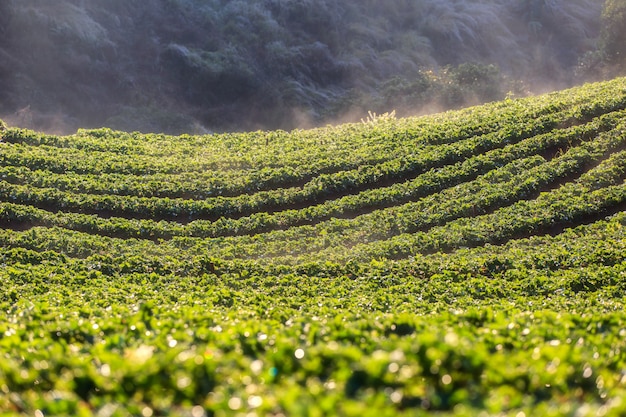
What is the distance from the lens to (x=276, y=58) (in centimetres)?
6144

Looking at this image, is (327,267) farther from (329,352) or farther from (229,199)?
(329,352)

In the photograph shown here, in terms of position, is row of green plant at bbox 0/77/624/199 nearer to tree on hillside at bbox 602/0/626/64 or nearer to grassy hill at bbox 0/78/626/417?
grassy hill at bbox 0/78/626/417

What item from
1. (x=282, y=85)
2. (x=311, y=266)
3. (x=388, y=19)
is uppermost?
(x=388, y=19)

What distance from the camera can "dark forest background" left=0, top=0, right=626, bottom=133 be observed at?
53.6m

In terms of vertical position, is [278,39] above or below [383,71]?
above

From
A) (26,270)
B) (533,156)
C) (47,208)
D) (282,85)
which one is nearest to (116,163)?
(47,208)

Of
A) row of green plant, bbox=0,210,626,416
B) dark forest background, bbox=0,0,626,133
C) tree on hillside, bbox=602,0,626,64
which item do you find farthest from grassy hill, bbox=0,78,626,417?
tree on hillside, bbox=602,0,626,64

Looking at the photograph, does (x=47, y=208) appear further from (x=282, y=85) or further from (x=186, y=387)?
(x=282, y=85)

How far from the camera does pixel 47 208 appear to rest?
22219 millimetres

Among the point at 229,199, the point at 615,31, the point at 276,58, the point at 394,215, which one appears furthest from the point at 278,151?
the point at 615,31

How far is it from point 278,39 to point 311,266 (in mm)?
50005

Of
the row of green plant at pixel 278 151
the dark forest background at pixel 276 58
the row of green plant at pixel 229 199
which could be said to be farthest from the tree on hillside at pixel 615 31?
the row of green plant at pixel 229 199

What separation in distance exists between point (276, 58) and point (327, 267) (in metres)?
47.4

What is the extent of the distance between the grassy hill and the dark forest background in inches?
987
